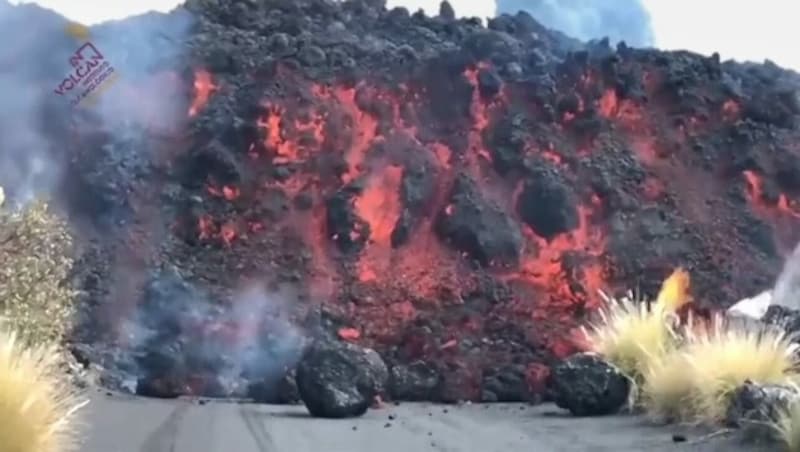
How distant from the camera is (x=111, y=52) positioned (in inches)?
1146

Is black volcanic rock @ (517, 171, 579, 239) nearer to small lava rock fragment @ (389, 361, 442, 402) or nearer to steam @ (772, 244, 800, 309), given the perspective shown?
steam @ (772, 244, 800, 309)

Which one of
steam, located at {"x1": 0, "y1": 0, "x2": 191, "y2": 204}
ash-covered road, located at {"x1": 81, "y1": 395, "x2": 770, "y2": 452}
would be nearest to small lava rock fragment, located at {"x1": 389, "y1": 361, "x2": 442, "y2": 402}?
ash-covered road, located at {"x1": 81, "y1": 395, "x2": 770, "y2": 452}

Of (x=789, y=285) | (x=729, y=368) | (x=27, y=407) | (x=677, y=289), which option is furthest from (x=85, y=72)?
(x=27, y=407)

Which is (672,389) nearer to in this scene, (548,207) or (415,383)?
(415,383)

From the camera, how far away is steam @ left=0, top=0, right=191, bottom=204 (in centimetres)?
2702

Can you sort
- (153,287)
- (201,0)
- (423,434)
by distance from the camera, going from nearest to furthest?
(423,434)
(153,287)
(201,0)

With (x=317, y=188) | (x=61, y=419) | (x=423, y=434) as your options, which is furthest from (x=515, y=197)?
(x=61, y=419)

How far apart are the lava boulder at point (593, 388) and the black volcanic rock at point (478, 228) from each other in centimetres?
911

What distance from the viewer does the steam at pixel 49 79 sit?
88.6 feet

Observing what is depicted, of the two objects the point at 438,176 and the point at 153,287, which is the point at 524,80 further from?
the point at 153,287

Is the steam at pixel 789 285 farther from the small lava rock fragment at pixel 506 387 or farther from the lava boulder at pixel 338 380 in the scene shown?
the lava boulder at pixel 338 380

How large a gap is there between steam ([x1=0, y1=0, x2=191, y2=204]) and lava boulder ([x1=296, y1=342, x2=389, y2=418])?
12.6m

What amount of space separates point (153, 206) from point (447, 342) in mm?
7780

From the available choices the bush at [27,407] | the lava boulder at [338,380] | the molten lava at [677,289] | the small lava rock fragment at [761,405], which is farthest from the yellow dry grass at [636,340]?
the bush at [27,407]
